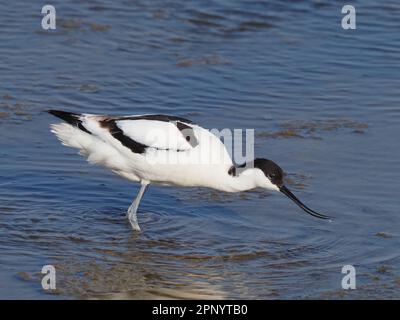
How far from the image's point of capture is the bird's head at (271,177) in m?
6.69

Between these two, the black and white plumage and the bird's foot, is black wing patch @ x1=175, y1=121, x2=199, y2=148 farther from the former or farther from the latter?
the bird's foot

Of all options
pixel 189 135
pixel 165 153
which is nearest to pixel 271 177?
pixel 189 135

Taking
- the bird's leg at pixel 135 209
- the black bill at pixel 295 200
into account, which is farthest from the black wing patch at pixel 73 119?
the black bill at pixel 295 200

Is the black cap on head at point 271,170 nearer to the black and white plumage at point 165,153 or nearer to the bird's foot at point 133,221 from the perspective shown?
the black and white plumage at point 165,153

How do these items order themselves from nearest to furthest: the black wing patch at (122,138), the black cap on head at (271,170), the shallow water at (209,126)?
the shallow water at (209,126) < the black cap on head at (271,170) < the black wing patch at (122,138)

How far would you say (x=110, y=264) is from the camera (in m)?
6.14

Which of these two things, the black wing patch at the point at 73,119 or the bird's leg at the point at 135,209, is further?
the black wing patch at the point at 73,119

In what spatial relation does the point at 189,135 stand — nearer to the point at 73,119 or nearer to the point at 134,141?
the point at 134,141

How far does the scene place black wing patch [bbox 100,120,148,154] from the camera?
268 inches

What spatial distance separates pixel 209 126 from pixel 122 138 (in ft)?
5.65

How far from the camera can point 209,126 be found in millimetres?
8453

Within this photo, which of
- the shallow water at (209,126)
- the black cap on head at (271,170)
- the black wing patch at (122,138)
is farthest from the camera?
the black wing patch at (122,138)
